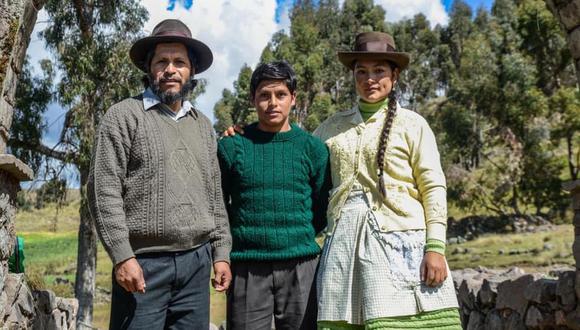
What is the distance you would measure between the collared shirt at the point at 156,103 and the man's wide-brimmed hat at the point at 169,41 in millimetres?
178

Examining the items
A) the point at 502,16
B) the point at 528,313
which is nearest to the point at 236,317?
the point at 528,313

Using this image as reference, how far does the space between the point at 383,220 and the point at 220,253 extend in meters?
0.77

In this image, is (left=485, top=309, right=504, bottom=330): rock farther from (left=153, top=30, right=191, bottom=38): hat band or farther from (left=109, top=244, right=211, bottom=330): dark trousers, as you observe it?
(left=153, top=30, right=191, bottom=38): hat band

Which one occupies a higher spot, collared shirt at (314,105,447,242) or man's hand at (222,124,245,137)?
man's hand at (222,124,245,137)

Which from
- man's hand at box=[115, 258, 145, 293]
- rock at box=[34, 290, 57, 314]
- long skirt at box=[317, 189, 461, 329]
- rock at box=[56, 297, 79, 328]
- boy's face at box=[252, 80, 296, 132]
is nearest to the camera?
man's hand at box=[115, 258, 145, 293]

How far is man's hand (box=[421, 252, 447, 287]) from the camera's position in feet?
9.53

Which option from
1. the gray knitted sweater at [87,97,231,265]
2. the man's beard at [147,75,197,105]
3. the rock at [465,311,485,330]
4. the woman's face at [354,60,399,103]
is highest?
the woman's face at [354,60,399,103]

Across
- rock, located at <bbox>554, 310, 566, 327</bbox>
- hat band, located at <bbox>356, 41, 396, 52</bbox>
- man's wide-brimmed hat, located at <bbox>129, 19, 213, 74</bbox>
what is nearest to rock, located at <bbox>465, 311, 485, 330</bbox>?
rock, located at <bbox>554, 310, 566, 327</bbox>

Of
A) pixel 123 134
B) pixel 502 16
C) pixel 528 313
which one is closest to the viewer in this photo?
pixel 123 134

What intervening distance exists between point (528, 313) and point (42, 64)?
10665mm

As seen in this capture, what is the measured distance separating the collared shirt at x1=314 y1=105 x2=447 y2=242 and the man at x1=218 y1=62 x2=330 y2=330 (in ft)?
0.49

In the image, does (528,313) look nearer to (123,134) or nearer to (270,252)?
(270,252)

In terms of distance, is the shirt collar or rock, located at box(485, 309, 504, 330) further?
rock, located at box(485, 309, 504, 330)

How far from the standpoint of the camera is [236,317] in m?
3.07
